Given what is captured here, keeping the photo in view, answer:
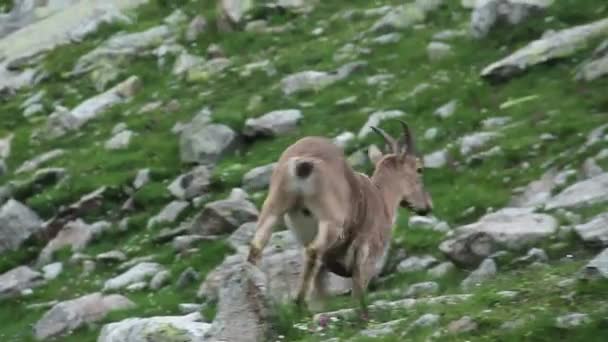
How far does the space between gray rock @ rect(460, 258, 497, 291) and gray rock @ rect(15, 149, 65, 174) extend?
12809 millimetres

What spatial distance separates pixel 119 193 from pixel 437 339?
14154mm

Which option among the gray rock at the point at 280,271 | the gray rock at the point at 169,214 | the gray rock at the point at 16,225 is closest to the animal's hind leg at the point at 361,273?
the gray rock at the point at 280,271

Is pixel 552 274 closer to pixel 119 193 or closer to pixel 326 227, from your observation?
pixel 326 227

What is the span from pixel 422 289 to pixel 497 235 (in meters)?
1.27

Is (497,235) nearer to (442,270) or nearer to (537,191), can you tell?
(442,270)

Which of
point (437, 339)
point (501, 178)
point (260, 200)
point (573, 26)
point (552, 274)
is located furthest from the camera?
point (573, 26)

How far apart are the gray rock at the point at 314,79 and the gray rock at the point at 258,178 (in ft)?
12.4

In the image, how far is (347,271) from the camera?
47.2 feet

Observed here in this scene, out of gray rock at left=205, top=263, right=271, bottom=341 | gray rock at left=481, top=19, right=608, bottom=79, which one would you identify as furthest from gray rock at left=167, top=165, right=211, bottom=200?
gray rock at left=205, top=263, right=271, bottom=341

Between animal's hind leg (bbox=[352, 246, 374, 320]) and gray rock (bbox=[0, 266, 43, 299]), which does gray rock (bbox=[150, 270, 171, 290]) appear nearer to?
gray rock (bbox=[0, 266, 43, 299])

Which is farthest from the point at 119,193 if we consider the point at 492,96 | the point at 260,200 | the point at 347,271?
the point at 347,271

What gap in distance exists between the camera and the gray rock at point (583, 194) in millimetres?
17594

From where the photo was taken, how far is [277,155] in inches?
923

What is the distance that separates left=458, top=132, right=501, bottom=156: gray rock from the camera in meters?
21.5
